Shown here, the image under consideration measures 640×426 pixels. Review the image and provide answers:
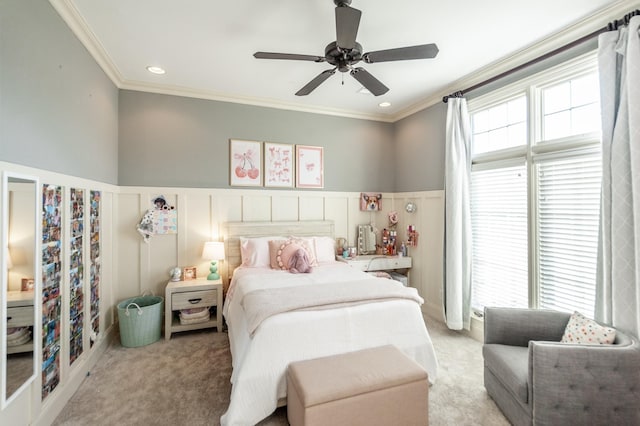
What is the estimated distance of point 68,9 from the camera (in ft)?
6.64

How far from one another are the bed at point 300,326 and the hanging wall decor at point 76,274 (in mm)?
1179

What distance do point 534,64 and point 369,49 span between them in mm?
1516

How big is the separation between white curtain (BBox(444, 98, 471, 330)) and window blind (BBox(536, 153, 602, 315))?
0.69m

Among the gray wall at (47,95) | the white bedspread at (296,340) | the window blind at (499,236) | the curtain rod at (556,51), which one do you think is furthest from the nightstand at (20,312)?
the curtain rod at (556,51)

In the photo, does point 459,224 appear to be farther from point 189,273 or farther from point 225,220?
point 189,273

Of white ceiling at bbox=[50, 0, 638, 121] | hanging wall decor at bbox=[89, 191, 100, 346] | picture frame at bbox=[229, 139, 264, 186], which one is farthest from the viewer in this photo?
picture frame at bbox=[229, 139, 264, 186]

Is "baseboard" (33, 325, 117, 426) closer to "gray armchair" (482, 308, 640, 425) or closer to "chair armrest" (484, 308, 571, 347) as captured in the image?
"gray armchair" (482, 308, 640, 425)

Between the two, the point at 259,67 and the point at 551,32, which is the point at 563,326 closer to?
the point at 551,32

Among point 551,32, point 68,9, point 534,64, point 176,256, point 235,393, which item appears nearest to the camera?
point 235,393

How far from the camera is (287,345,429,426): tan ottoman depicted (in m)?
1.55

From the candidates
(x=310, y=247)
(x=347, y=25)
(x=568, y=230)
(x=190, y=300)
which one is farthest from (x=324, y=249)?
(x=347, y=25)

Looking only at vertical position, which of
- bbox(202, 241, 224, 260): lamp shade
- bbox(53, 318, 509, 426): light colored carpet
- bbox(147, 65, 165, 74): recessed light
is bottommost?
bbox(53, 318, 509, 426): light colored carpet

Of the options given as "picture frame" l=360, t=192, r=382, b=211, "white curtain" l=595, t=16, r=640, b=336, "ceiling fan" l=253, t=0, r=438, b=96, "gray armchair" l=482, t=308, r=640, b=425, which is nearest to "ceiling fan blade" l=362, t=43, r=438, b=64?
"ceiling fan" l=253, t=0, r=438, b=96

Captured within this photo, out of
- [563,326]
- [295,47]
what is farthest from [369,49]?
[563,326]
